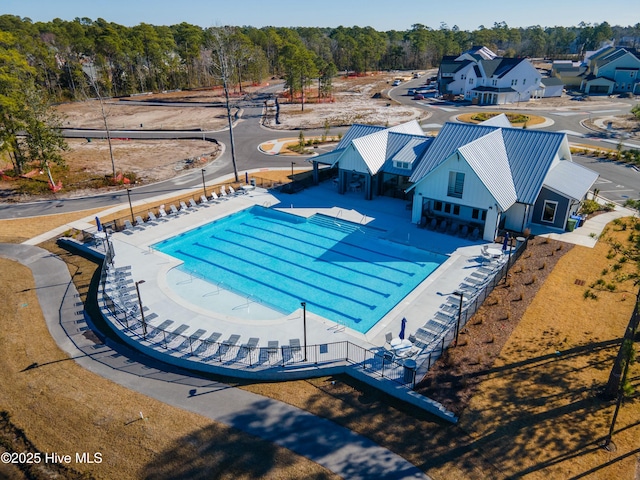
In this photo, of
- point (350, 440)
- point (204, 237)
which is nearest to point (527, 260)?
point (350, 440)

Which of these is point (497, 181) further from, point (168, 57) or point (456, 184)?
point (168, 57)

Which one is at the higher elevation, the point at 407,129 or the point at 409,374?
the point at 407,129

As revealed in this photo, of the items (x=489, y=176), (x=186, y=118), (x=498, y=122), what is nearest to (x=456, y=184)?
(x=489, y=176)

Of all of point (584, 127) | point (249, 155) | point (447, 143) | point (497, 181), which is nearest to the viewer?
point (497, 181)

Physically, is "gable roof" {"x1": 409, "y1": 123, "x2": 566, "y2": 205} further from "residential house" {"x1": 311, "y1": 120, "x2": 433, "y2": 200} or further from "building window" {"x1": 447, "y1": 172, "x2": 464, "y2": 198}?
"residential house" {"x1": 311, "y1": 120, "x2": 433, "y2": 200}

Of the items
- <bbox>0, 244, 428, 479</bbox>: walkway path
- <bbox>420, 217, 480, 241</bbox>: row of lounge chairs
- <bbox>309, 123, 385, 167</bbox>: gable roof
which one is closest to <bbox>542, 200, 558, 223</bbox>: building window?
<bbox>420, 217, 480, 241</bbox>: row of lounge chairs

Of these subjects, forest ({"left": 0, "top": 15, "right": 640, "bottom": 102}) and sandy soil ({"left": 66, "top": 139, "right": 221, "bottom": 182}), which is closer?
sandy soil ({"left": 66, "top": 139, "right": 221, "bottom": 182})

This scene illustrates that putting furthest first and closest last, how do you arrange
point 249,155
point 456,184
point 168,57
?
point 168,57, point 249,155, point 456,184

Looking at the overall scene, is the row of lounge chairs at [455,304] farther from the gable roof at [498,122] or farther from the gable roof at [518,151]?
the gable roof at [498,122]
